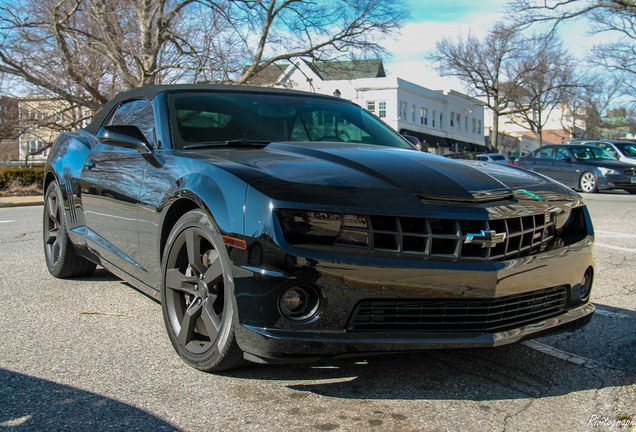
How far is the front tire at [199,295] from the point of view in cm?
261

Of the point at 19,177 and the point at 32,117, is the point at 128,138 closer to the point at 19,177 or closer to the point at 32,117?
the point at 19,177

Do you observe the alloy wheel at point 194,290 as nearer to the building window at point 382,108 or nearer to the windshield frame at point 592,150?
the windshield frame at point 592,150

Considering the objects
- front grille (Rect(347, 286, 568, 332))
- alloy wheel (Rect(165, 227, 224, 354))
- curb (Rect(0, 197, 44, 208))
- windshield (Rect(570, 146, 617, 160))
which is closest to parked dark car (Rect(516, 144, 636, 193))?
windshield (Rect(570, 146, 617, 160))

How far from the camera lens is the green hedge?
67.7 ft

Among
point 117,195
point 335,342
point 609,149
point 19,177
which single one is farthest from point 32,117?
Answer: point 335,342

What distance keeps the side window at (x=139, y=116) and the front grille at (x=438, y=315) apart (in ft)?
6.04

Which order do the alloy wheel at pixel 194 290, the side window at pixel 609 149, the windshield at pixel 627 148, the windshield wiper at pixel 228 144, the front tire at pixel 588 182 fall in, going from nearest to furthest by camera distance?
the alloy wheel at pixel 194 290, the windshield wiper at pixel 228 144, the front tire at pixel 588 182, the side window at pixel 609 149, the windshield at pixel 627 148

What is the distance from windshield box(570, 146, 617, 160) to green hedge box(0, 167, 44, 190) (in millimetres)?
17901

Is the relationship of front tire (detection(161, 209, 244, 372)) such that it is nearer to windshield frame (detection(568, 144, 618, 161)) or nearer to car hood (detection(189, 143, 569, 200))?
car hood (detection(189, 143, 569, 200))

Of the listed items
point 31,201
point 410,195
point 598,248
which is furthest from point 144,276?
point 31,201

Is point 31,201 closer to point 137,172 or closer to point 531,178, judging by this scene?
point 137,172

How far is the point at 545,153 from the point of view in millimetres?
20391

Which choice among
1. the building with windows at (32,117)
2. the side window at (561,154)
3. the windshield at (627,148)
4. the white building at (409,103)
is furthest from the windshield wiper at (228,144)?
the white building at (409,103)

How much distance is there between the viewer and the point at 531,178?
3.27 meters
